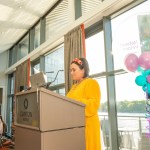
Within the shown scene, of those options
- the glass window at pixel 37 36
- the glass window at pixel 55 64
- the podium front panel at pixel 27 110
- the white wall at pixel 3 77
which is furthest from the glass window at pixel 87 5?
the white wall at pixel 3 77

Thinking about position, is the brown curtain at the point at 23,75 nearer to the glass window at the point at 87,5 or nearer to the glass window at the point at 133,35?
the glass window at the point at 87,5

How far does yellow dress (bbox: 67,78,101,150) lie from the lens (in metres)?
1.39

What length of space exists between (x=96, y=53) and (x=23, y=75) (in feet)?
11.0

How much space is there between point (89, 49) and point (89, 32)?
0.31 meters

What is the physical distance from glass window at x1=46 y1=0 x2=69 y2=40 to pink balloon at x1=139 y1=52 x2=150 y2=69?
258cm

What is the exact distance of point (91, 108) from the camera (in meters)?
1.38

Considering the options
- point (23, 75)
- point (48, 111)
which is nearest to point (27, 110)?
point (48, 111)

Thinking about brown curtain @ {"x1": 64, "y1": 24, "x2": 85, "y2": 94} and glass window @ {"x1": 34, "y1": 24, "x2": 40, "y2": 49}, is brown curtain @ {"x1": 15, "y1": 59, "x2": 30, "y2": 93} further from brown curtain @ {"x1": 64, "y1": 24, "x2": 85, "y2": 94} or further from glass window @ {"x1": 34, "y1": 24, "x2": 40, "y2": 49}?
brown curtain @ {"x1": 64, "y1": 24, "x2": 85, "y2": 94}

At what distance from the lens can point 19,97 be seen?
1.30 m

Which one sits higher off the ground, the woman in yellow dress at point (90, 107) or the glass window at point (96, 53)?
the glass window at point (96, 53)

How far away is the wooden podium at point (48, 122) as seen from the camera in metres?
1.05

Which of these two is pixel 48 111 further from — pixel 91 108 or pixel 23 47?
pixel 23 47

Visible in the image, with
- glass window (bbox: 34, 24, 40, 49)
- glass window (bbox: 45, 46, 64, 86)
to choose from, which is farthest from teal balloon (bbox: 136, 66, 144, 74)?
glass window (bbox: 34, 24, 40, 49)

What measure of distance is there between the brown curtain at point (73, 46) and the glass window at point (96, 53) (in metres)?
0.23
